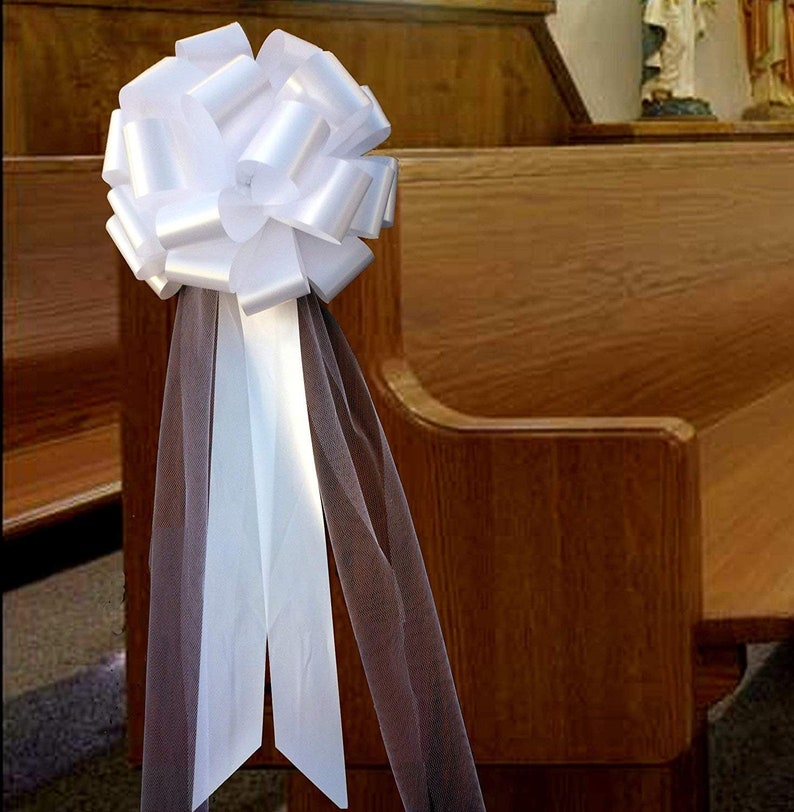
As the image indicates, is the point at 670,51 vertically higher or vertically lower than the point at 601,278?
higher

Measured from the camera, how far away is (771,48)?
1048 millimetres

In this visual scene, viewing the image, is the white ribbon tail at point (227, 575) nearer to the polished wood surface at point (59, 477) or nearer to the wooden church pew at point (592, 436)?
the wooden church pew at point (592, 436)

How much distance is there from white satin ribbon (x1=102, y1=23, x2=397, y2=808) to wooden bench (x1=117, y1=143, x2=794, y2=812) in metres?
0.16

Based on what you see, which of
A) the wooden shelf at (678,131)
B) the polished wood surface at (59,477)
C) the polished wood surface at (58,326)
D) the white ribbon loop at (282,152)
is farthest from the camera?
the polished wood surface at (58,326)

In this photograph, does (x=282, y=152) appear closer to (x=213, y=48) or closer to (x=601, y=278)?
(x=213, y=48)

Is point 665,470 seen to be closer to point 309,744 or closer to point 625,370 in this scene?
point 309,744

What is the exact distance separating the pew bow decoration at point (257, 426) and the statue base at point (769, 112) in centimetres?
50

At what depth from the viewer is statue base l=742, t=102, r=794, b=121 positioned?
110 centimetres

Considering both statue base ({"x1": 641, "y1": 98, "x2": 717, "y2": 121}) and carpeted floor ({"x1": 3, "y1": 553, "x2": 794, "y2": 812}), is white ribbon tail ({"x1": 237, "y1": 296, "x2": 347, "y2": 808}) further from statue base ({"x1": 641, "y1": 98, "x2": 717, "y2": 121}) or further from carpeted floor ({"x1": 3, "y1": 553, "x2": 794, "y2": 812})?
carpeted floor ({"x1": 3, "y1": 553, "x2": 794, "y2": 812})

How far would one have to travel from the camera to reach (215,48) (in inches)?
27.1

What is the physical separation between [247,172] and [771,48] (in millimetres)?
563

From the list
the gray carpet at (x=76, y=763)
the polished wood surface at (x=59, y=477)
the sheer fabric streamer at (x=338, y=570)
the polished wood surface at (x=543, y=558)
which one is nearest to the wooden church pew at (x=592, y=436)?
the polished wood surface at (x=543, y=558)

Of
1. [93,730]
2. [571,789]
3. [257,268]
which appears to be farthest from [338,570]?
[93,730]

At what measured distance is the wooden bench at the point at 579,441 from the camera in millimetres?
838
